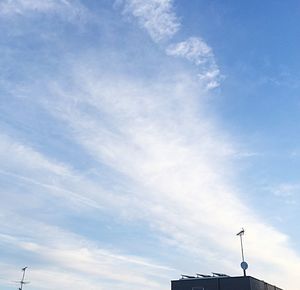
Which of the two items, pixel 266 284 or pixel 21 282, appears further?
pixel 21 282

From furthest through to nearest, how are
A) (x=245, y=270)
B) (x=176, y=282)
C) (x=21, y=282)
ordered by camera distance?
(x=21, y=282)
(x=176, y=282)
(x=245, y=270)

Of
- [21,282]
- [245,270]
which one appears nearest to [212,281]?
[245,270]

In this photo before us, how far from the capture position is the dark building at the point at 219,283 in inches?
2333

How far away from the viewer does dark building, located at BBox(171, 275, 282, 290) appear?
59250 millimetres

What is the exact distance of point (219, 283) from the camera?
61.3 meters

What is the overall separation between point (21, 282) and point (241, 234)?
64.2 metres

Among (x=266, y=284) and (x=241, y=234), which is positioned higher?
(x=241, y=234)

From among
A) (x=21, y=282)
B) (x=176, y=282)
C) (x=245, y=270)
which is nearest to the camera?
(x=245, y=270)

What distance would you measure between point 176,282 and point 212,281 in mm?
6158

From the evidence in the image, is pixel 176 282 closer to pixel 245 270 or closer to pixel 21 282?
pixel 245 270

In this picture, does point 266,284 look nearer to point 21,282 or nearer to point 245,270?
point 245,270

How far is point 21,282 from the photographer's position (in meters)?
102

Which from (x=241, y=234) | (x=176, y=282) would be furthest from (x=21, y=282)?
(x=241, y=234)

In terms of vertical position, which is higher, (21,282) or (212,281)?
(21,282)
